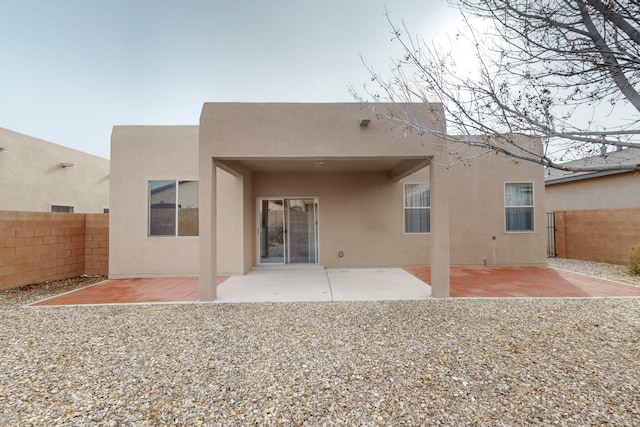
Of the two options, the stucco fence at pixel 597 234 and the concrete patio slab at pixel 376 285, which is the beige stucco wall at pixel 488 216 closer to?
the concrete patio slab at pixel 376 285

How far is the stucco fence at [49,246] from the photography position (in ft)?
24.0

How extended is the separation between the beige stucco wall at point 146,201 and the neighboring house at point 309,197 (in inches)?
1.2

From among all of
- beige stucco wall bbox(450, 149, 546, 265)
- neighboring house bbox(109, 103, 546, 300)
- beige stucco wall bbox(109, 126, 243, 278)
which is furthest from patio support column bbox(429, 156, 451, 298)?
beige stucco wall bbox(109, 126, 243, 278)

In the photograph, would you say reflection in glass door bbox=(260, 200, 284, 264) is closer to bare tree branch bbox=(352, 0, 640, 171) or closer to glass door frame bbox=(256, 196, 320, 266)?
glass door frame bbox=(256, 196, 320, 266)

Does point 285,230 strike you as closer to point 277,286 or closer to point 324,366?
point 277,286

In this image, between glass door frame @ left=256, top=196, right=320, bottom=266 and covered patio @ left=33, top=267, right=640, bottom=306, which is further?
glass door frame @ left=256, top=196, right=320, bottom=266

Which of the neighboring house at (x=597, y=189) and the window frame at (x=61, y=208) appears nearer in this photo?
the neighboring house at (x=597, y=189)

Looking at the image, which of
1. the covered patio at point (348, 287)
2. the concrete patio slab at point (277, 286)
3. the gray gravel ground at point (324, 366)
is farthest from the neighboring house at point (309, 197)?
the gray gravel ground at point (324, 366)

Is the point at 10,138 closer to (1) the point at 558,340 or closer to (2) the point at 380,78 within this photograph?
(2) the point at 380,78

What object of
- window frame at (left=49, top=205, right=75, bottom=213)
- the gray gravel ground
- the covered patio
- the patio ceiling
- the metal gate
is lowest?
the gray gravel ground

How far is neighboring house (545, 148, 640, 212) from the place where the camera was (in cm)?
1248

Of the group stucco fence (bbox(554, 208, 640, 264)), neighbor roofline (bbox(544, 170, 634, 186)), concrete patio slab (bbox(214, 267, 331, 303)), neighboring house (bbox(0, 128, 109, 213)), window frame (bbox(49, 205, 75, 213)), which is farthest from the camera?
window frame (bbox(49, 205, 75, 213))

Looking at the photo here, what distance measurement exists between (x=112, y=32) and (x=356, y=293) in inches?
484

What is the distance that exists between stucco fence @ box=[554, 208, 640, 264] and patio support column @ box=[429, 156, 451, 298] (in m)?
8.76
